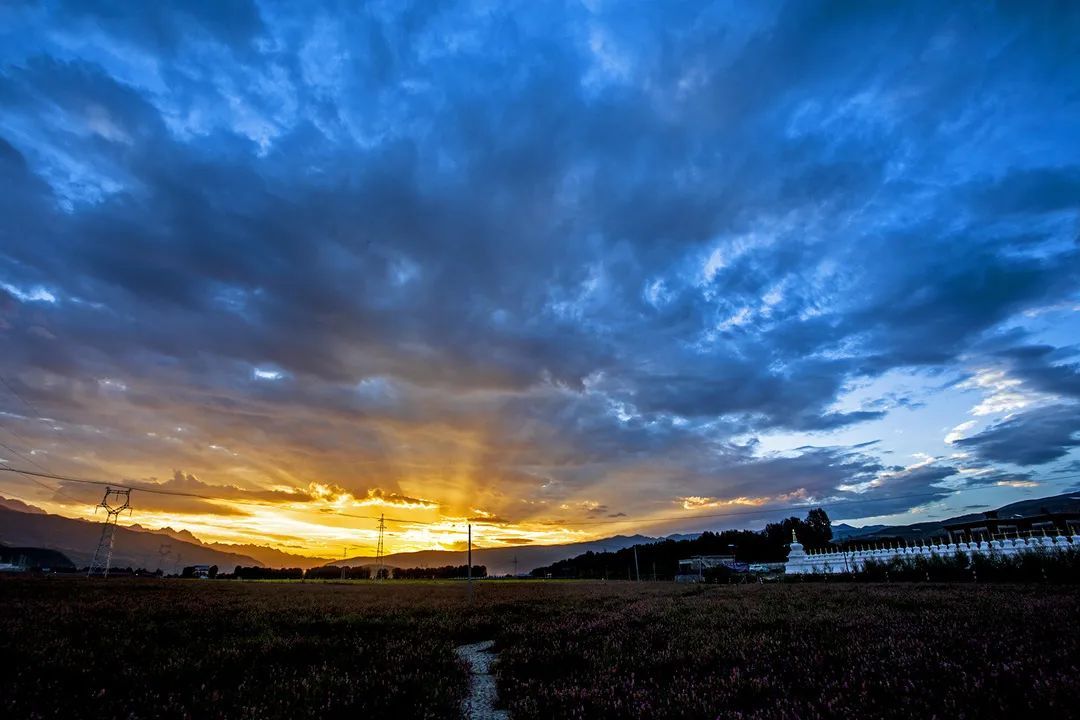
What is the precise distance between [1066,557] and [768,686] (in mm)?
41563

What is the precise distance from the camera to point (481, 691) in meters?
10.5

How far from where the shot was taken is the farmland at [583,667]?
7.69 metres

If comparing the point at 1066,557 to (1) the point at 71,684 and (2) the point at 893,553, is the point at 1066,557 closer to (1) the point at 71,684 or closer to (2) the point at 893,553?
(2) the point at 893,553

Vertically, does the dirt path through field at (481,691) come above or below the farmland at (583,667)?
below

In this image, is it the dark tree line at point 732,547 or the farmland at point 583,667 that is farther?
the dark tree line at point 732,547

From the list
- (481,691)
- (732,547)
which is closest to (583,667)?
(481,691)

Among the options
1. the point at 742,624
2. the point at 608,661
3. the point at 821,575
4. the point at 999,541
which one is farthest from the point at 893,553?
the point at 608,661

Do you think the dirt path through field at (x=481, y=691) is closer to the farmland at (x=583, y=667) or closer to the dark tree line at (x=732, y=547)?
the farmland at (x=583, y=667)

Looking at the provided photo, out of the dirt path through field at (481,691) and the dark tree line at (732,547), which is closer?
the dirt path through field at (481,691)

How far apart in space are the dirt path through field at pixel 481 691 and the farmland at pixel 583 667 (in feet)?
0.92

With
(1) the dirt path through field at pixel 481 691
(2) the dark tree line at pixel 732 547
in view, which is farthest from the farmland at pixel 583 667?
(2) the dark tree line at pixel 732 547

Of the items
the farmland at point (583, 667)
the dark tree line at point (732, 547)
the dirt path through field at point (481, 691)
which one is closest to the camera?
the farmland at point (583, 667)

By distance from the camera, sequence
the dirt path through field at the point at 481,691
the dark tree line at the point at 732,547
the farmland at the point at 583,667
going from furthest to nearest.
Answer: the dark tree line at the point at 732,547 < the dirt path through field at the point at 481,691 < the farmland at the point at 583,667

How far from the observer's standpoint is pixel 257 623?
18.6m
